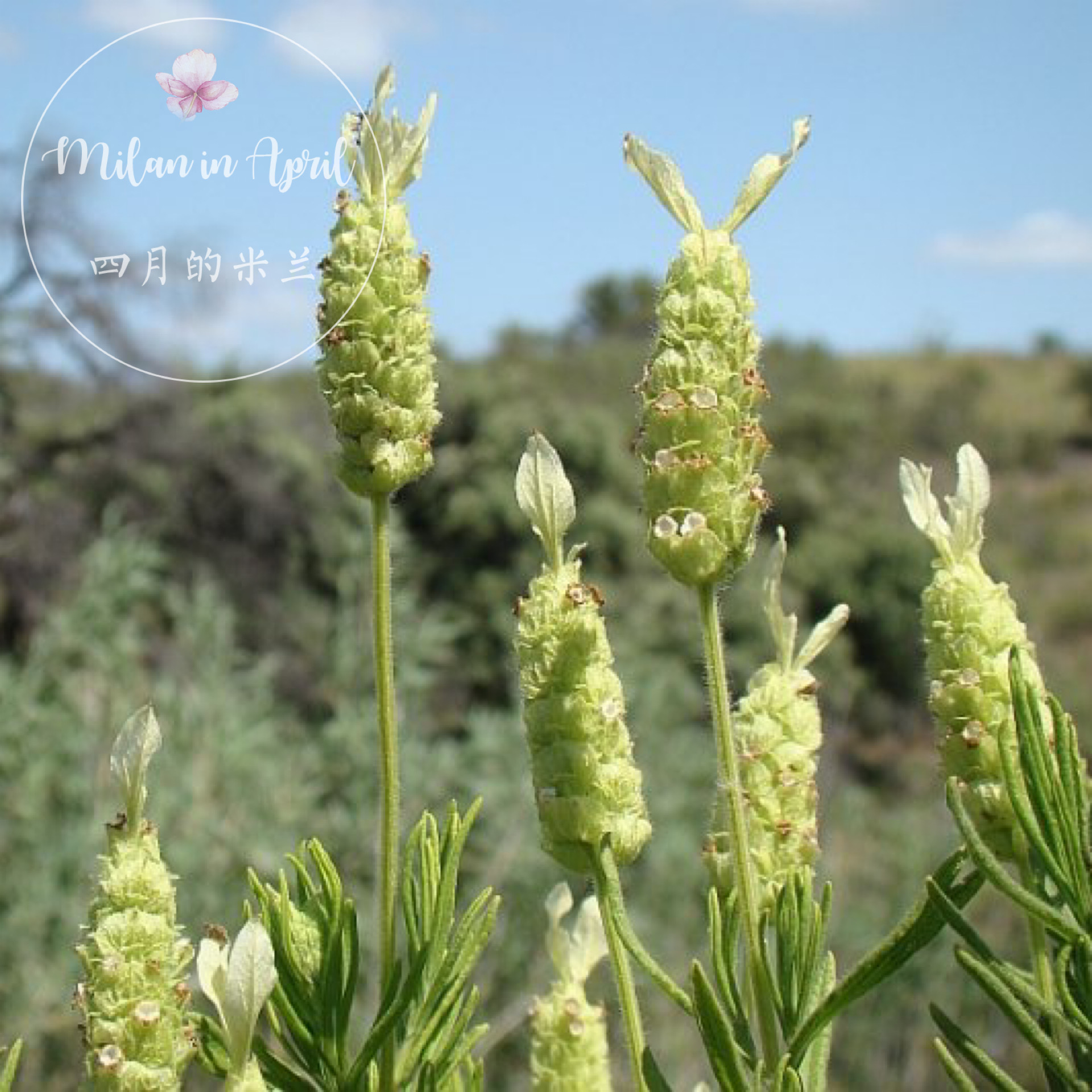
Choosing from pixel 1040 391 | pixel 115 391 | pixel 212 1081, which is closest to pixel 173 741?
pixel 212 1081

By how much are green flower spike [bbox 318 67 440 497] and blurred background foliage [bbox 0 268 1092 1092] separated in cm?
187

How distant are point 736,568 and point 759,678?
0.43 feet

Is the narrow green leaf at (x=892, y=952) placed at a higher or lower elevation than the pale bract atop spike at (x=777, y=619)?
lower

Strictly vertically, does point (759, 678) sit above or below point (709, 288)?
below

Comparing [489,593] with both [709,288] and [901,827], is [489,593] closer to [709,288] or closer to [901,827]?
[901,827]

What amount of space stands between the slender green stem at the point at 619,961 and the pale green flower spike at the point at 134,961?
0.70 feet

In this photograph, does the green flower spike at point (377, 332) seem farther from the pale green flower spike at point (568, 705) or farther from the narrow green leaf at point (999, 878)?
the narrow green leaf at point (999, 878)

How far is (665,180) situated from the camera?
88 centimetres

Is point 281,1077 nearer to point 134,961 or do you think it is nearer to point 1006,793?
point 134,961

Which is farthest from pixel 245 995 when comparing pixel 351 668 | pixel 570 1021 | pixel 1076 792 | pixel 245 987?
pixel 351 668

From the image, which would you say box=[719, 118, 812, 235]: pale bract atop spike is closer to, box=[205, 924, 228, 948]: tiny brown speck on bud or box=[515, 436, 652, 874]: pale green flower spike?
box=[515, 436, 652, 874]: pale green flower spike

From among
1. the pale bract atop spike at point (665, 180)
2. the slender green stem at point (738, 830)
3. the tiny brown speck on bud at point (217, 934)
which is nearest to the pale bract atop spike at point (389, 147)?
the pale bract atop spike at point (665, 180)

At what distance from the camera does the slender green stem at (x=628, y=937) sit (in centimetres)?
85

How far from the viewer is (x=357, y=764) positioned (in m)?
5.87
